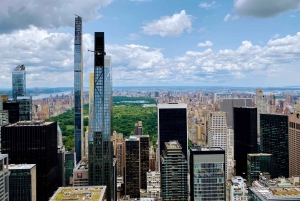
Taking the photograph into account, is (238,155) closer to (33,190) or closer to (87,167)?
(87,167)

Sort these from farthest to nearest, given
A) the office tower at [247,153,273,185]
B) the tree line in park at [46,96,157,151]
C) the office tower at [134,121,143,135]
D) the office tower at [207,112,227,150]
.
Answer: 1. the office tower at [134,121,143,135]
2. the office tower at [207,112,227,150]
3. the tree line in park at [46,96,157,151]
4. the office tower at [247,153,273,185]

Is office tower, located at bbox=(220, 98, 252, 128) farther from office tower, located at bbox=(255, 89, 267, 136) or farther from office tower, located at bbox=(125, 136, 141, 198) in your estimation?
office tower, located at bbox=(125, 136, 141, 198)

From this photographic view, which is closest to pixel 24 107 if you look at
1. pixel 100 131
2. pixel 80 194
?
pixel 100 131

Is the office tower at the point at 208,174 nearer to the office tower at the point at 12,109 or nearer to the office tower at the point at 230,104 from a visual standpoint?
the office tower at the point at 12,109

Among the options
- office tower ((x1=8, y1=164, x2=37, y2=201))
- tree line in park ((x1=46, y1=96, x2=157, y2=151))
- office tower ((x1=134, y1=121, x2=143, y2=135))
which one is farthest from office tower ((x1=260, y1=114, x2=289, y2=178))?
office tower ((x1=8, y1=164, x2=37, y2=201))

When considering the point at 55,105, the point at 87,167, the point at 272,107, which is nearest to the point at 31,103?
the point at 55,105

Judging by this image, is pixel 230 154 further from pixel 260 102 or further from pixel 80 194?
pixel 80 194
